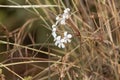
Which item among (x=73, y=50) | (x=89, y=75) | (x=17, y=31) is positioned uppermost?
(x=17, y=31)

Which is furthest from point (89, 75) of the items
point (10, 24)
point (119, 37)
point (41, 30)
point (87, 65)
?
point (10, 24)

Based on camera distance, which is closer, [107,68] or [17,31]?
[107,68]

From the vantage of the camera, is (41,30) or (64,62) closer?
(64,62)

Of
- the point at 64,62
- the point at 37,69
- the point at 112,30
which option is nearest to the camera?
the point at 64,62

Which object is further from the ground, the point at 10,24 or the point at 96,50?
the point at 10,24

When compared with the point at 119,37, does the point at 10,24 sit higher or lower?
higher

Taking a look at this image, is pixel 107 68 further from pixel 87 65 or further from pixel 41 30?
pixel 41 30

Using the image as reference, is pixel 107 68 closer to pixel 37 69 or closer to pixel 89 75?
pixel 89 75

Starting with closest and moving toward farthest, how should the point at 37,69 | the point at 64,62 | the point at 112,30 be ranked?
the point at 64,62
the point at 112,30
the point at 37,69

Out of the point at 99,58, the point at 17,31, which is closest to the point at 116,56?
the point at 99,58
